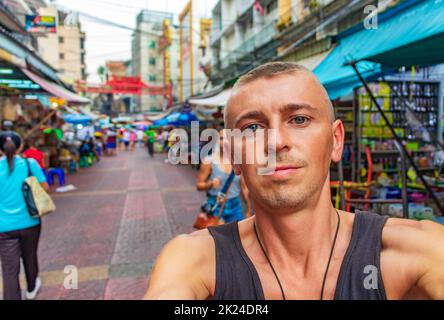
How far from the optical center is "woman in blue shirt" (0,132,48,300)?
3.79m

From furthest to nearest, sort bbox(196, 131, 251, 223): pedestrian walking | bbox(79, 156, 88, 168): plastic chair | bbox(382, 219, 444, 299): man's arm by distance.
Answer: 1. bbox(79, 156, 88, 168): plastic chair
2. bbox(196, 131, 251, 223): pedestrian walking
3. bbox(382, 219, 444, 299): man's arm

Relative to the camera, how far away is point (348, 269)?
1.23m

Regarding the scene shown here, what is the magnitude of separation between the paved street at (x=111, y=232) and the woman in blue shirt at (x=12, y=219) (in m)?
0.62

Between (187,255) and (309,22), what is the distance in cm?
1350

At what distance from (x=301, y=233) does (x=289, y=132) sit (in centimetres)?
38

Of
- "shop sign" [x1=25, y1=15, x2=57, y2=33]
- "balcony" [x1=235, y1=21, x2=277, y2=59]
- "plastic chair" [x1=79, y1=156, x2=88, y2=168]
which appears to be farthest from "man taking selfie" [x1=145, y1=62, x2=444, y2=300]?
"plastic chair" [x1=79, y1=156, x2=88, y2=168]

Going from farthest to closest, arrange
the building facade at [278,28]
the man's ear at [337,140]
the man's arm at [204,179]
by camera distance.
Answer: the building facade at [278,28]
the man's arm at [204,179]
the man's ear at [337,140]

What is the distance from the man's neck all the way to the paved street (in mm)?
3402

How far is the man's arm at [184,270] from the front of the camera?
1.21m

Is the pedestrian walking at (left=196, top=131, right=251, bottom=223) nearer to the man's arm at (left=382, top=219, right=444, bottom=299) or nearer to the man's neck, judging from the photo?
the man's neck

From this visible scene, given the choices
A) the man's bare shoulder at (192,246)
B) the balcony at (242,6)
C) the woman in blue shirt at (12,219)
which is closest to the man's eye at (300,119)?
the man's bare shoulder at (192,246)

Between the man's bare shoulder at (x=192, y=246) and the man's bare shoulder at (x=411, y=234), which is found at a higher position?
the man's bare shoulder at (x=411, y=234)

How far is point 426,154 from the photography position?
7801 millimetres

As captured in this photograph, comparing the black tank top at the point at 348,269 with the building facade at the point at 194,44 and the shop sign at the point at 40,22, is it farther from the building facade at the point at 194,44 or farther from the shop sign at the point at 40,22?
the building facade at the point at 194,44
